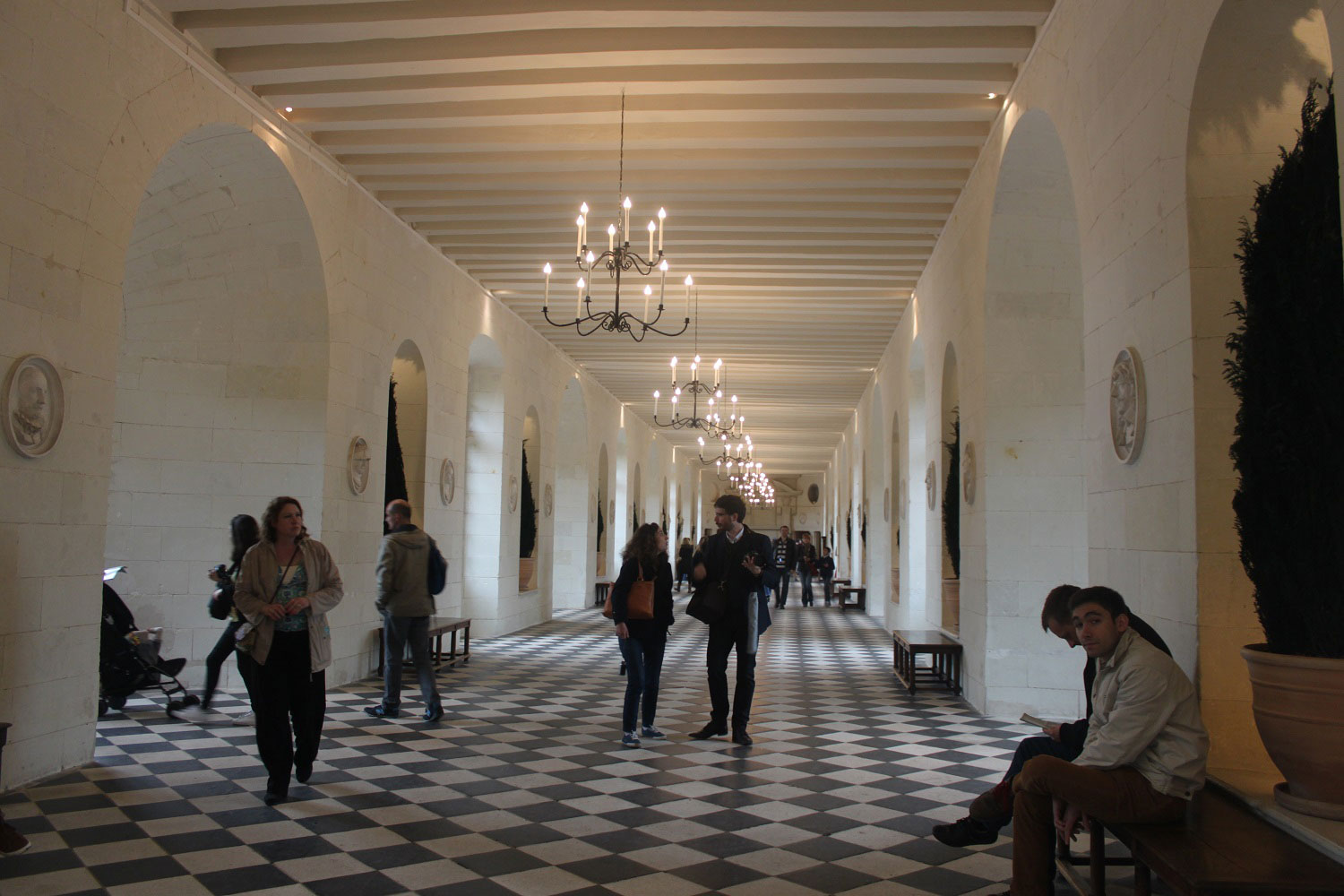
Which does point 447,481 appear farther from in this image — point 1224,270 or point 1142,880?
point 1142,880

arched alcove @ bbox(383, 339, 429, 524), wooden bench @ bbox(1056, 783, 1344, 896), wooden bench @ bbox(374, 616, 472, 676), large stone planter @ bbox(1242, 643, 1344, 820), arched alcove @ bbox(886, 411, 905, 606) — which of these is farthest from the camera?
arched alcove @ bbox(886, 411, 905, 606)

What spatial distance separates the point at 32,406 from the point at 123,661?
228 centimetres

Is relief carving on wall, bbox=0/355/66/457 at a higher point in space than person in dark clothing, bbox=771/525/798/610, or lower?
higher

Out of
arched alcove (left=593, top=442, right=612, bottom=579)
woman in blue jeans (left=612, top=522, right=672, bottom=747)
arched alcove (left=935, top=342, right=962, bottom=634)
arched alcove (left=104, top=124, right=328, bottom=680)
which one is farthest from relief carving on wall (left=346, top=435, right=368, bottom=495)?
arched alcove (left=593, top=442, right=612, bottom=579)

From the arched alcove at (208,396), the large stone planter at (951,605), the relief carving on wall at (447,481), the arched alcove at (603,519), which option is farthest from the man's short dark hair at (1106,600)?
the arched alcove at (603,519)

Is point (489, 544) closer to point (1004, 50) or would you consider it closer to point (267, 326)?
point (267, 326)

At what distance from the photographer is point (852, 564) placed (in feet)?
68.6

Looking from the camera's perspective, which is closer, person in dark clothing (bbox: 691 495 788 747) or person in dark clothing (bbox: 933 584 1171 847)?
person in dark clothing (bbox: 933 584 1171 847)

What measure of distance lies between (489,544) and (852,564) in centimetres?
1125

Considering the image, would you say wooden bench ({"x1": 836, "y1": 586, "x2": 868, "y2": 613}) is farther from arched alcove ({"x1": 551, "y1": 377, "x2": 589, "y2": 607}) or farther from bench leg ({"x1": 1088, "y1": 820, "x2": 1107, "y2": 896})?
bench leg ({"x1": 1088, "y1": 820, "x2": 1107, "y2": 896})

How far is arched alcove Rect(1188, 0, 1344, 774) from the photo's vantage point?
11.5 ft

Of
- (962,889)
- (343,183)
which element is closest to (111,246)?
(343,183)

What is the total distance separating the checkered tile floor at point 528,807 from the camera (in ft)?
11.1

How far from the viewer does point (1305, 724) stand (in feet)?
8.87
